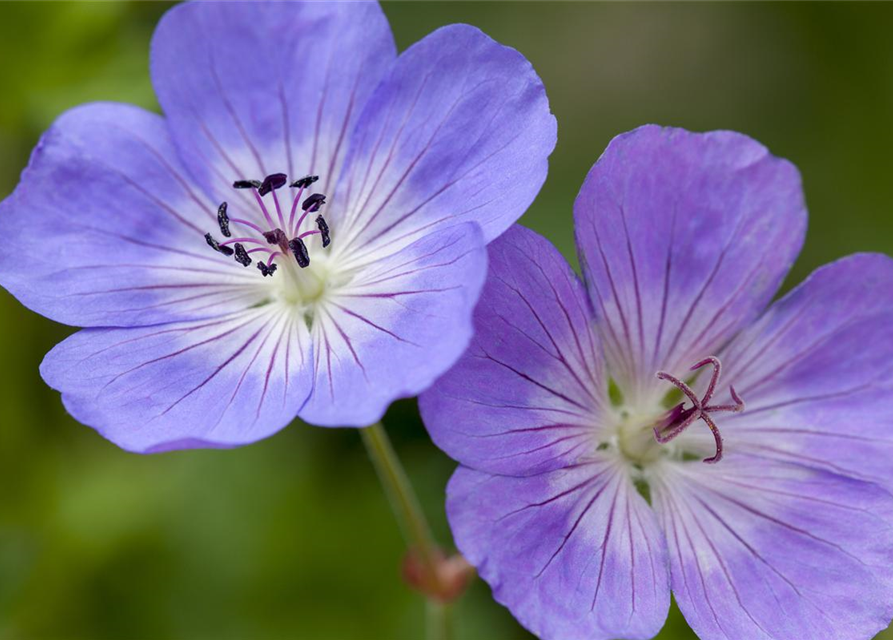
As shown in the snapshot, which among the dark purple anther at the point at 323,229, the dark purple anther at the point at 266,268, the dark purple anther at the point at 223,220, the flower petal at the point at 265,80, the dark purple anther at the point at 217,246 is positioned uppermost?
the flower petal at the point at 265,80

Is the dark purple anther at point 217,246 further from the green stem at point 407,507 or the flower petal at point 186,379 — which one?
the green stem at point 407,507

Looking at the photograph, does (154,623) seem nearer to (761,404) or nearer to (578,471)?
(578,471)

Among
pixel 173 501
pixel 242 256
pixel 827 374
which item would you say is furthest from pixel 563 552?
pixel 173 501

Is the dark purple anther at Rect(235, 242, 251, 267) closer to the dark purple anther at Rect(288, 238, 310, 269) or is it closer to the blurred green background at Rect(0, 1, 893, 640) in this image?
the dark purple anther at Rect(288, 238, 310, 269)

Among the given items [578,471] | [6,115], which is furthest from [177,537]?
[578,471]

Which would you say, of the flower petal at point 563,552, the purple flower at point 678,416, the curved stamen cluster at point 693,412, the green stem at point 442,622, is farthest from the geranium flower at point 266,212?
the green stem at point 442,622

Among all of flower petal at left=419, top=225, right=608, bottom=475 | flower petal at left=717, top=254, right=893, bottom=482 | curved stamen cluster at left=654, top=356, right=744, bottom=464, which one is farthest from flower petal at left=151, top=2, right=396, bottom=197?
flower petal at left=717, top=254, right=893, bottom=482

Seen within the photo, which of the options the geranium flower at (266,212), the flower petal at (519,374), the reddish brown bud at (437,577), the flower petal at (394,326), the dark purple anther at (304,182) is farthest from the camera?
the reddish brown bud at (437,577)
